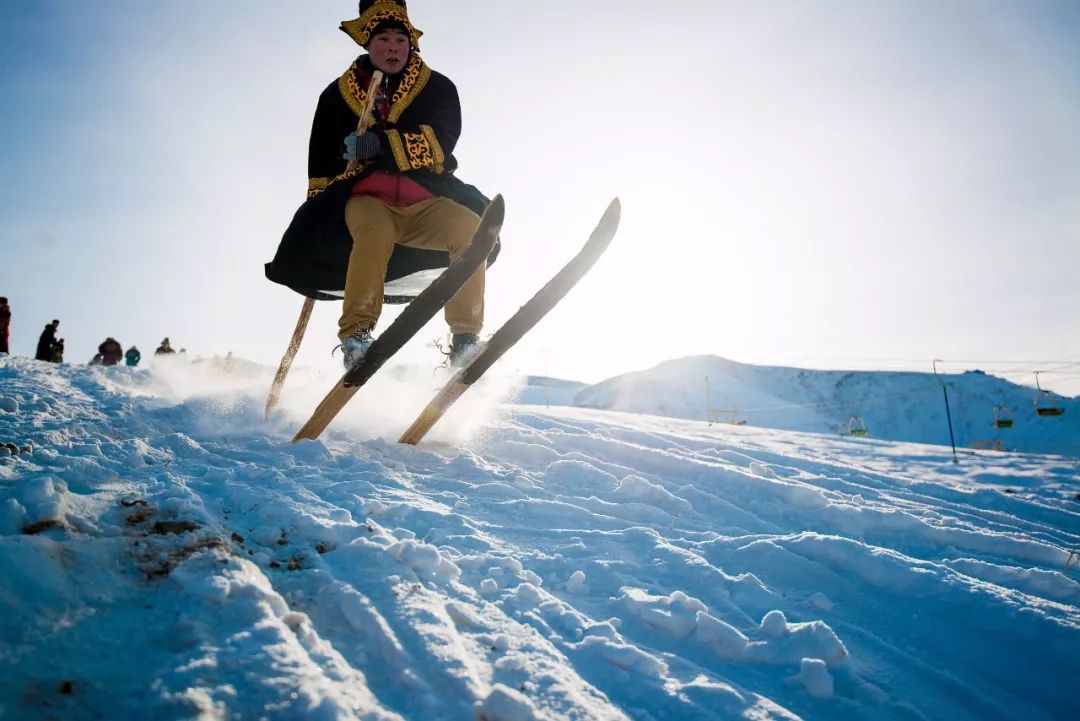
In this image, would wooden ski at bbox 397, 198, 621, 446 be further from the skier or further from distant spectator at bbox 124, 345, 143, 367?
distant spectator at bbox 124, 345, 143, 367

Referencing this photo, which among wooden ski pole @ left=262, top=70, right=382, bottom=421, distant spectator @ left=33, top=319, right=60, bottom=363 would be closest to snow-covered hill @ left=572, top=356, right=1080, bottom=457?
distant spectator @ left=33, top=319, right=60, bottom=363

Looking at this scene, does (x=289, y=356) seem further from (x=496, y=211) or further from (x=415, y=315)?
(x=496, y=211)

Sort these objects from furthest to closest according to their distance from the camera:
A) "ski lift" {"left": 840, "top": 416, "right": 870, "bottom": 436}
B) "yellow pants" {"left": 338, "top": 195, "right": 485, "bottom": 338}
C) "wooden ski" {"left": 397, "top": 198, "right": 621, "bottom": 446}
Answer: "ski lift" {"left": 840, "top": 416, "right": 870, "bottom": 436}, "wooden ski" {"left": 397, "top": 198, "right": 621, "bottom": 446}, "yellow pants" {"left": 338, "top": 195, "right": 485, "bottom": 338}

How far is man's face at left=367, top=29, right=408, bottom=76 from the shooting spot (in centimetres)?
353

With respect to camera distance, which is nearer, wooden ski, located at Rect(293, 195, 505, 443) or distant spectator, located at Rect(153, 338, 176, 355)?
wooden ski, located at Rect(293, 195, 505, 443)

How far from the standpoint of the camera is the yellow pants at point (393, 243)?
327 cm

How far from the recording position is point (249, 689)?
1.07 metres

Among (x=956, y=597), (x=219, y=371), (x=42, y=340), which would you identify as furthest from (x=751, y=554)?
(x=42, y=340)

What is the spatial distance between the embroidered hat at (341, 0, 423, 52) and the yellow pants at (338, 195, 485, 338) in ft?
3.57

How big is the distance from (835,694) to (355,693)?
123cm

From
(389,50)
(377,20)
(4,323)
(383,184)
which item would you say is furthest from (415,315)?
(4,323)

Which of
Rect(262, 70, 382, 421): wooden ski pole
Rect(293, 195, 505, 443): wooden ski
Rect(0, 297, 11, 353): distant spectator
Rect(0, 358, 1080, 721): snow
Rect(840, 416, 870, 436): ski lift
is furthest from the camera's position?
Rect(840, 416, 870, 436): ski lift

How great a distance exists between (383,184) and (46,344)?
59.9ft

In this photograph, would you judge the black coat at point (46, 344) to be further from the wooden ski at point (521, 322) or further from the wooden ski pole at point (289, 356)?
the wooden ski at point (521, 322)
